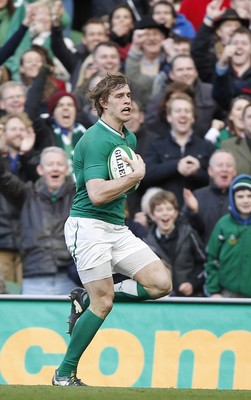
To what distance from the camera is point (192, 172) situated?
1247cm

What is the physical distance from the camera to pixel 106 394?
757 centimetres

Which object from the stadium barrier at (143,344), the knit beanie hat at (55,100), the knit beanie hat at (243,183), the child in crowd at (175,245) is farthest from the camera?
the knit beanie hat at (55,100)

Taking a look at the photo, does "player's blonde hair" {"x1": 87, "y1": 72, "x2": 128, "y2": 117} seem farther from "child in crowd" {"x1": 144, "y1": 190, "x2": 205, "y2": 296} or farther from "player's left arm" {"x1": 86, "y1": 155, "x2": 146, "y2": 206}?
"child in crowd" {"x1": 144, "y1": 190, "x2": 205, "y2": 296}

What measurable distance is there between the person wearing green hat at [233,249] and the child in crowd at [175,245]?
0.30 metres

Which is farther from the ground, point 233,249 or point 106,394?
point 233,249

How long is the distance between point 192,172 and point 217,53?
9.37ft

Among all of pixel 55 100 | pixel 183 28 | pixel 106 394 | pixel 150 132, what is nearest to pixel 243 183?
pixel 150 132

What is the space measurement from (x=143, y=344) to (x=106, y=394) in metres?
2.19

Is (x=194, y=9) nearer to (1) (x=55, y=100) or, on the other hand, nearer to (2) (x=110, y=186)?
(1) (x=55, y=100)

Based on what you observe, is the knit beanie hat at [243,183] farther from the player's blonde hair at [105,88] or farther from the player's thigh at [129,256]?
the player's blonde hair at [105,88]

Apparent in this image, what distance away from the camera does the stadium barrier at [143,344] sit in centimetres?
966

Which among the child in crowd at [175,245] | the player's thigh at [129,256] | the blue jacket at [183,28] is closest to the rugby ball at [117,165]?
the player's thigh at [129,256]

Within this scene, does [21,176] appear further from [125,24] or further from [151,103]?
[125,24]

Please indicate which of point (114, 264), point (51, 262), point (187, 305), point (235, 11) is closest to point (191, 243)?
point (51, 262)
